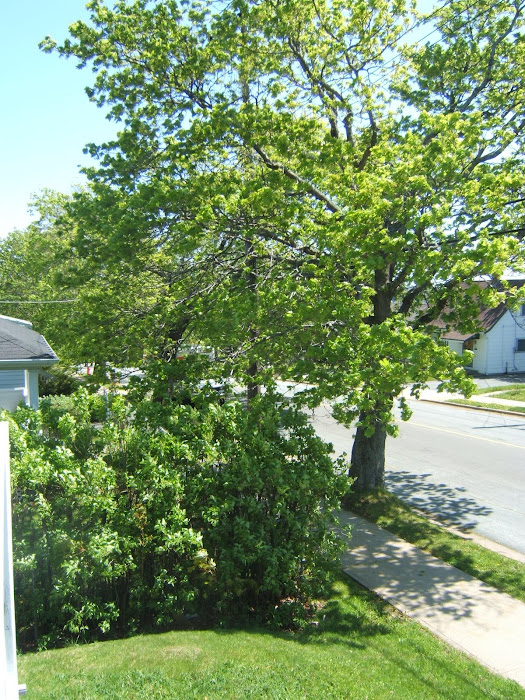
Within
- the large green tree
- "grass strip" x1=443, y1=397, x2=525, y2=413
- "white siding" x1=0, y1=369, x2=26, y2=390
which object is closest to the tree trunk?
the large green tree

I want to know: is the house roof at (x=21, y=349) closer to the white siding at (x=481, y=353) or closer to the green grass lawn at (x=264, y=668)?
the green grass lawn at (x=264, y=668)

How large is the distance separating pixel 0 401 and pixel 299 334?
21.1 feet

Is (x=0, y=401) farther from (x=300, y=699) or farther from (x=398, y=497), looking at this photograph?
(x=300, y=699)

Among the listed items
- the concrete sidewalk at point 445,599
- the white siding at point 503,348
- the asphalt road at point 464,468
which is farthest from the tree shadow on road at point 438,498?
the white siding at point 503,348

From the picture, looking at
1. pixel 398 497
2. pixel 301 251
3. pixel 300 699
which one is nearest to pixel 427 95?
pixel 301 251

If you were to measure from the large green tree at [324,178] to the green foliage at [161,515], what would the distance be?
1.37m

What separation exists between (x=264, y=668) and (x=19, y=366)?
843 cm

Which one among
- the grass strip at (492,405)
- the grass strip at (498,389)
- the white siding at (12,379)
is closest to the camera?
the white siding at (12,379)

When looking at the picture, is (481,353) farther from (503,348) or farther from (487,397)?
(487,397)

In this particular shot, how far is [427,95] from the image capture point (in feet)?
38.7

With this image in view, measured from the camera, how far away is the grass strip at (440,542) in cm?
825

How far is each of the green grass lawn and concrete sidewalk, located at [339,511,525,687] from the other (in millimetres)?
335

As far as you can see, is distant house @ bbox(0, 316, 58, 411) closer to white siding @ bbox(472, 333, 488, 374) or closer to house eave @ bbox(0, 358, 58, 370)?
house eave @ bbox(0, 358, 58, 370)

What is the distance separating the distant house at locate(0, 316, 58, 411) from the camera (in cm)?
1180
